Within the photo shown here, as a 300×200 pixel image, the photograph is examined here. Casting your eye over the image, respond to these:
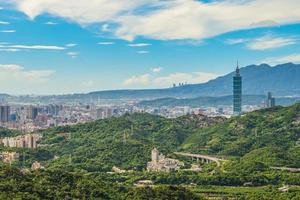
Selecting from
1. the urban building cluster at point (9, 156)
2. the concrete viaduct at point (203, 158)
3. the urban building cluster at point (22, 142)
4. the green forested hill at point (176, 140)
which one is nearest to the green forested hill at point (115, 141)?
the green forested hill at point (176, 140)

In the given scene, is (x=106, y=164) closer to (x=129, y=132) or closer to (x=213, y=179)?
(x=213, y=179)

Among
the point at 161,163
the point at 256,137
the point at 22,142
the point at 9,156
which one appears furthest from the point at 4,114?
the point at 161,163

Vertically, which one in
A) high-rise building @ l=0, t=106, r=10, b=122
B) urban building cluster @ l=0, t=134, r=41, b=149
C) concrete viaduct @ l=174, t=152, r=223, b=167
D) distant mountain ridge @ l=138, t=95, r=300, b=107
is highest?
distant mountain ridge @ l=138, t=95, r=300, b=107

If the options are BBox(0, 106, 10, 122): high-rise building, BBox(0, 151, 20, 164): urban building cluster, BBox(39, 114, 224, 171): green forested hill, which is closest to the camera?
BBox(39, 114, 224, 171): green forested hill

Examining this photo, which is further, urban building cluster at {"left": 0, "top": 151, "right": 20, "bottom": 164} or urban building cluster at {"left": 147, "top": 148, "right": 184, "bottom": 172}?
urban building cluster at {"left": 0, "top": 151, "right": 20, "bottom": 164}

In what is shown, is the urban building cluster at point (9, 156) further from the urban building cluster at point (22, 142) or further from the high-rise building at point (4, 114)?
the high-rise building at point (4, 114)

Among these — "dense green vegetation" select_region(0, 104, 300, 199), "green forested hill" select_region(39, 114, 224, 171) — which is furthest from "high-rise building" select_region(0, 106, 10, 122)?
"green forested hill" select_region(39, 114, 224, 171)

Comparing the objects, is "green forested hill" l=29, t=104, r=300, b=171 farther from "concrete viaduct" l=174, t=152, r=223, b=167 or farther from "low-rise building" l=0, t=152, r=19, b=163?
"low-rise building" l=0, t=152, r=19, b=163

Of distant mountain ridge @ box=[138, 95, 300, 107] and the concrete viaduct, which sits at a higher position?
distant mountain ridge @ box=[138, 95, 300, 107]
